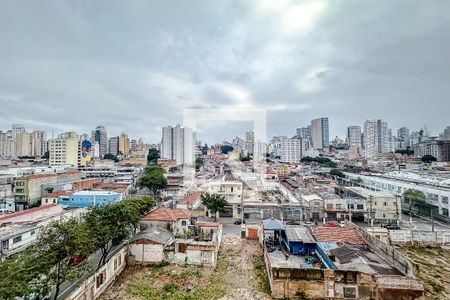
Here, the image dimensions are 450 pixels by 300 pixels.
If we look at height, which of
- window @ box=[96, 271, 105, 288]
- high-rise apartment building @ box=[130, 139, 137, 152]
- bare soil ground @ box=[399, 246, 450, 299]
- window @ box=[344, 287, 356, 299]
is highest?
high-rise apartment building @ box=[130, 139, 137, 152]

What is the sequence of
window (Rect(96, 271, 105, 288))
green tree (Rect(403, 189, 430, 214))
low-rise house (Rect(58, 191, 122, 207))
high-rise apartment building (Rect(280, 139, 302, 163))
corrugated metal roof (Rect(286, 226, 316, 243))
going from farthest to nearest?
high-rise apartment building (Rect(280, 139, 302, 163))
low-rise house (Rect(58, 191, 122, 207))
green tree (Rect(403, 189, 430, 214))
corrugated metal roof (Rect(286, 226, 316, 243))
window (Rect(96, 271, 105, 288))

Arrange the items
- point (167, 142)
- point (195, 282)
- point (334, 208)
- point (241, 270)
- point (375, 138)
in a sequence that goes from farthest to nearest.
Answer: point (375, 138) → point (167, 142) → point (334, 208) → point (241, 270) → point (195, 282)

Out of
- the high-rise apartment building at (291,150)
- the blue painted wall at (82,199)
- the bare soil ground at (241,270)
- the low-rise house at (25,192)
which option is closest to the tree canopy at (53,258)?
the bare soil ground at (241,270)

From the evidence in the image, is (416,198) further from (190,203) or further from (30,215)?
(30,215)

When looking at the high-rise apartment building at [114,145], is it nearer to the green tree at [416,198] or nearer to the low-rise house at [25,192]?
the low-rise house at [25,192]

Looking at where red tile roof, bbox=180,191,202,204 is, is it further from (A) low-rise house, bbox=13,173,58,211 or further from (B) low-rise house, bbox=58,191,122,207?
(A) low-rise house, bbox=13,173,58,211

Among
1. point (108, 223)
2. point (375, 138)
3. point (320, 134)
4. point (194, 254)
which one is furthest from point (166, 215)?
point (320, 134)

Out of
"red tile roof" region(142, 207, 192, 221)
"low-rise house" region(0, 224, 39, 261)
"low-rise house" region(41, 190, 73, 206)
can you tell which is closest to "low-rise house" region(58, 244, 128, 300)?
"red tile roof" region(142, 207, 192, 221)
